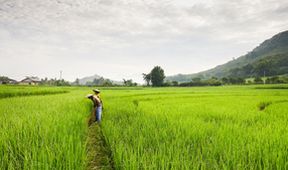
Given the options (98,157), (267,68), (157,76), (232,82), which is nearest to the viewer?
(98,157)

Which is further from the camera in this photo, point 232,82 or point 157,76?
point 232,82

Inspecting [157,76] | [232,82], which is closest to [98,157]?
[157,76]

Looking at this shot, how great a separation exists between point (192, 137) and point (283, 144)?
4.10 ft

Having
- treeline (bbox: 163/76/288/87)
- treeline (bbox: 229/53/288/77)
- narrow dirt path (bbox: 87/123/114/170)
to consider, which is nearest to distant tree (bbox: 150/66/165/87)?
treeline (bbox: 163/76/288/87)

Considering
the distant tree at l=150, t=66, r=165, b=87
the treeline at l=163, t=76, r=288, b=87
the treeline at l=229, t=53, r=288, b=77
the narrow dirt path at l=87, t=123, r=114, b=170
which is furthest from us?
the treeline at l=229, t=53, r=288, b=77

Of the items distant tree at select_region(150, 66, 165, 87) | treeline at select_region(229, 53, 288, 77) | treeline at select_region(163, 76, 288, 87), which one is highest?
treeline at select_region(229, 53, 288, 77)

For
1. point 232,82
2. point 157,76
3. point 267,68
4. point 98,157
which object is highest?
point 267,68

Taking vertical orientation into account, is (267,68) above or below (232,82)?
above

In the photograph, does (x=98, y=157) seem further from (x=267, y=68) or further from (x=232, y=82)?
(x=267, y=68)

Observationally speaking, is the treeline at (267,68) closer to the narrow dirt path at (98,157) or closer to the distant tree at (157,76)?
the distant tree at (157,76)

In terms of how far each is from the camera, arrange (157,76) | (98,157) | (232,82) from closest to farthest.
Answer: (98,157) < (157,76) < (232,82)

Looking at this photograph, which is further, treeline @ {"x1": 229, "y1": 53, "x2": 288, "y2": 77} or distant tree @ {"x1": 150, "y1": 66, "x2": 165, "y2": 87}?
treeline @ {"x1": 229, "y1": 53, "x2": 288, "y2": 77}

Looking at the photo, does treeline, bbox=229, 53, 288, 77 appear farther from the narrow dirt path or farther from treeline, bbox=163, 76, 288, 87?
the narrow dirt path

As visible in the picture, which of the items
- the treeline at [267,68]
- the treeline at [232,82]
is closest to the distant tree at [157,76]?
the treeline at [232,82]
